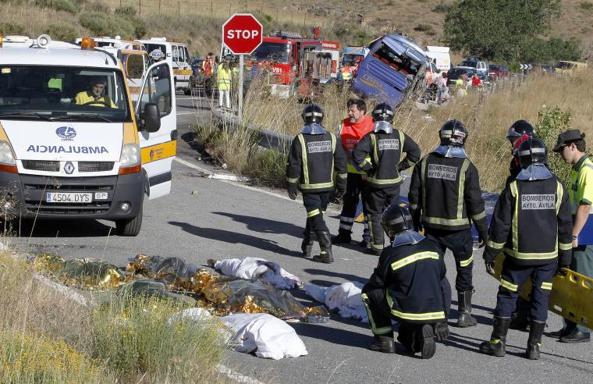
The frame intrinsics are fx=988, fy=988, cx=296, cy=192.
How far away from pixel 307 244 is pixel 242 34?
7.97m

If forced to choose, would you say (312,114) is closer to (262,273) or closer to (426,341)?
(262,273)

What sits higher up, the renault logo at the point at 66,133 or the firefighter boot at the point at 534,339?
the renault logo at the point at 66,133

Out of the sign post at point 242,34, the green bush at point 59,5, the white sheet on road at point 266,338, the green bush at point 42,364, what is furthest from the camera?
the green bush at point 59,5

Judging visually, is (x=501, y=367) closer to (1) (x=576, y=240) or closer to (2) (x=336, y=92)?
(1) (x=576, y=240)

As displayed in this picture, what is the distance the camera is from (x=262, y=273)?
9.20 meters

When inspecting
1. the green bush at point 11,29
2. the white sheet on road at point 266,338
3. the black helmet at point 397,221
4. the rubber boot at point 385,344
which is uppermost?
the black helmet at point 397,221

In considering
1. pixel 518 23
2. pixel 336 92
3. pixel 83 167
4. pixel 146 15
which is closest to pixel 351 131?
pixel 83 167

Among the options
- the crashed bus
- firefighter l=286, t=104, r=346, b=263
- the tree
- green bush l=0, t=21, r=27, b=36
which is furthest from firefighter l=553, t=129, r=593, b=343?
the tree

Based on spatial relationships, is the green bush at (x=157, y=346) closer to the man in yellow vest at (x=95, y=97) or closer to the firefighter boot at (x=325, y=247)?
the firefighter boot at (x=325, y=247)

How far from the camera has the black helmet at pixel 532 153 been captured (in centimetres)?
742

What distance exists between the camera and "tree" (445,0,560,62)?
56.7m

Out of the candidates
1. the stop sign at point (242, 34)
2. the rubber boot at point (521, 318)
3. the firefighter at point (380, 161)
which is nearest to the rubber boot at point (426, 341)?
the rubber boot at point (521, 318)

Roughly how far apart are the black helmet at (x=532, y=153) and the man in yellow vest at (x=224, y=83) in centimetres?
1177

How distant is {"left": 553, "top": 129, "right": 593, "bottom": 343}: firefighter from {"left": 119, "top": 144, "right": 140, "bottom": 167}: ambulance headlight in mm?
4762
